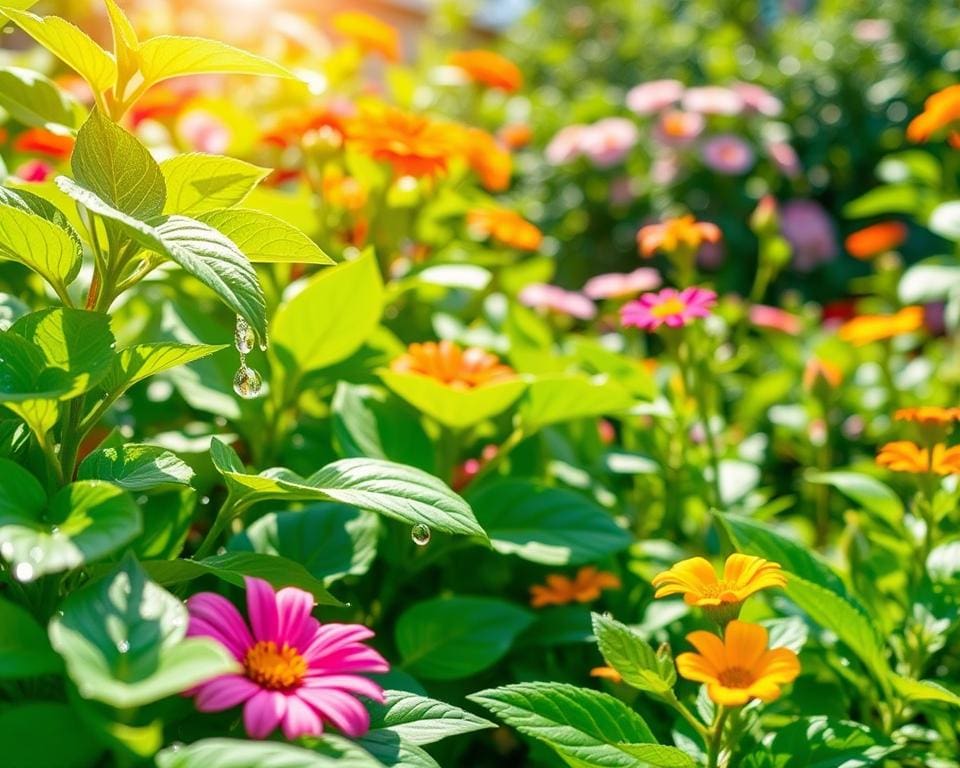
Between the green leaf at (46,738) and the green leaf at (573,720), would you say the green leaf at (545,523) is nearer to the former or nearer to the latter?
the green leaf at (573,720)

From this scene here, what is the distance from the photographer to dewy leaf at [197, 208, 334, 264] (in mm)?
679

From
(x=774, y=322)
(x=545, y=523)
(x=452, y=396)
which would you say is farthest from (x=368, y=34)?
(x=545, y=523)

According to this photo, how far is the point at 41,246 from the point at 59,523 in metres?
0.20

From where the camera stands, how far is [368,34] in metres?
2.05

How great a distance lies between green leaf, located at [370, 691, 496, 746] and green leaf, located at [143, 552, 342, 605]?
8 centimetres

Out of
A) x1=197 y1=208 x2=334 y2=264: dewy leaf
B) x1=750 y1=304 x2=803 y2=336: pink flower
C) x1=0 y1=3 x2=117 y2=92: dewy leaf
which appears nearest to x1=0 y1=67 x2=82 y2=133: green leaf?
x1=0 y1=3 x2=117 y2=92: dewy leaf

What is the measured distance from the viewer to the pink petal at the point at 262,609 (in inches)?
25.2

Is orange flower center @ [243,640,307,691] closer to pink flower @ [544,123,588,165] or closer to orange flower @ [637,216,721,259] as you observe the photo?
orange flower @ [637,216,721,259]

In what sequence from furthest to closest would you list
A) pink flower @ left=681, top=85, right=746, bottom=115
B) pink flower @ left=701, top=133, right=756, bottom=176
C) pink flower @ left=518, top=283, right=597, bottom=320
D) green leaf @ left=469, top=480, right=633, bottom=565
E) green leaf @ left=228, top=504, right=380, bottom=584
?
pink flower @ left=701, top=133, right=756, bottom=176 < pink flower @ left=681, top=85, right=746, bottom=115 < pink flower @ left=518, top=283, right=597, bottom=320 < green leaf @ left=469, top=480, right=633, bottom=565 < green leaf @ left=228, top=504, right=380, bottom=584

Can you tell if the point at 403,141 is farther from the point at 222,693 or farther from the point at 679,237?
the point at 222,693

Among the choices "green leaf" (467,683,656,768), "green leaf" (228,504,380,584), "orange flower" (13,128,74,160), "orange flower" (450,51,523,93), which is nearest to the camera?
"green leaf" (467,683,656,768)

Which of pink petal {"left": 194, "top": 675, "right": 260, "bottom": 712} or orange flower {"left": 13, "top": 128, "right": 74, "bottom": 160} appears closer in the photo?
pink petal {"left": 194, "top": 675, "right": 260, "bottom": 712}

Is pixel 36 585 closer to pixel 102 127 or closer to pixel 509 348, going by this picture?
pixel 102 127

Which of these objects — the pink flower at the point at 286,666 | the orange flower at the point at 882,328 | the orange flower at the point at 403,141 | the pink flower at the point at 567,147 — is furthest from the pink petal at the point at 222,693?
the pink flower at the point at 567,147
